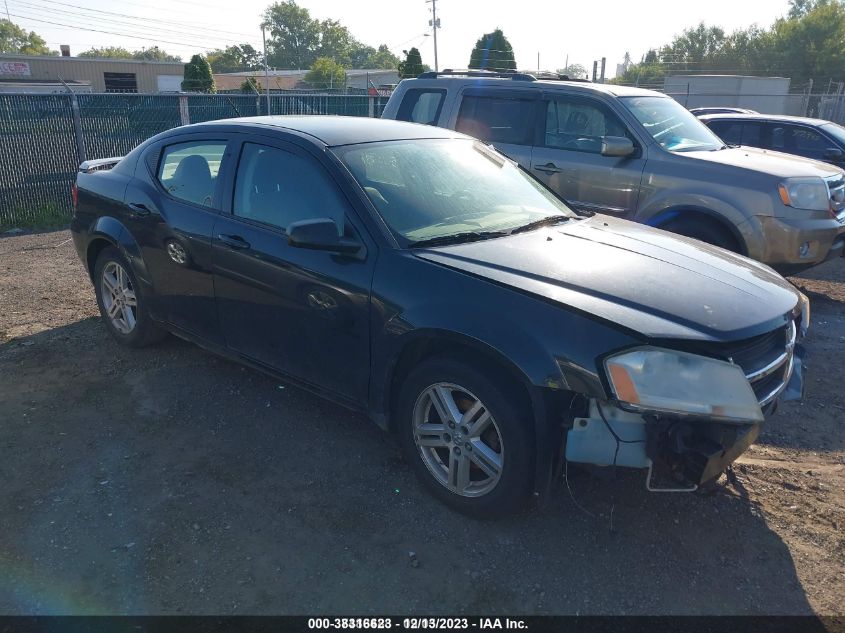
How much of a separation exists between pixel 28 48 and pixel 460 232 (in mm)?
127981

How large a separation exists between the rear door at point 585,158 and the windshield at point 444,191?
8.03 feet

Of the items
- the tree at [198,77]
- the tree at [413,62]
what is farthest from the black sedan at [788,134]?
the tree at [198,77]

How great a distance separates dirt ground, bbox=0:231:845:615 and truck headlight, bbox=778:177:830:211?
2224mm

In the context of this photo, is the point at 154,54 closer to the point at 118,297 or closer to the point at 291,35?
the point at 291,35

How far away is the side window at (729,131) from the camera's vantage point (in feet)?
34.6

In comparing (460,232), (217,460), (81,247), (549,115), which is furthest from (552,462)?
(549,115)

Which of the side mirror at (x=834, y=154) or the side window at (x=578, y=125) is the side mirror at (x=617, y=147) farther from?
the side mirror at (x=834, y=154)

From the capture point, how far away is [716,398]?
265 cm

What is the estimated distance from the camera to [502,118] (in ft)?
24.3

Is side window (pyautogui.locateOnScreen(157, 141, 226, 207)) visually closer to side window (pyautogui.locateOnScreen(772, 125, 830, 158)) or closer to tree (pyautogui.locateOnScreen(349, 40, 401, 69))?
side window (pyautogui.locateOnScreen(772, 125, 830, 158))

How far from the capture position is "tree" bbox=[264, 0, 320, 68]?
122m

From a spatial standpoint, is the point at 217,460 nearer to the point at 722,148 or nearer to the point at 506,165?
the point at 506,165

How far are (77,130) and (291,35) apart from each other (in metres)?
123

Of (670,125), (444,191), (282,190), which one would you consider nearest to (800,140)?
(670,125)
